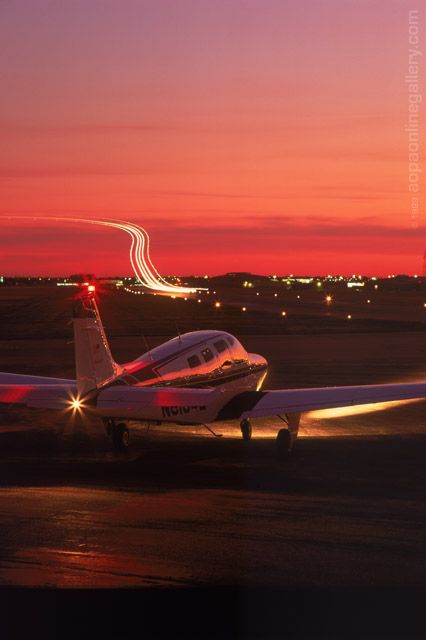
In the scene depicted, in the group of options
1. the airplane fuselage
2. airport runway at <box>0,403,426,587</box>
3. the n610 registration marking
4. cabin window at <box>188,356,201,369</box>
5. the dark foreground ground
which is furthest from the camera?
cabin window at <box>188,356,201,369</box>

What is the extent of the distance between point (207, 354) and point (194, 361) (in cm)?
62

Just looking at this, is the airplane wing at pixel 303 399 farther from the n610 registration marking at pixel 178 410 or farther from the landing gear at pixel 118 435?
the landing gear at pixel 118 435

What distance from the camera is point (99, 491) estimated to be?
14.5 metres

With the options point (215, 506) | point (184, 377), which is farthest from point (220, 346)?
point (215, 506)

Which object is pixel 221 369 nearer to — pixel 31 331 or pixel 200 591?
pixel 200 591

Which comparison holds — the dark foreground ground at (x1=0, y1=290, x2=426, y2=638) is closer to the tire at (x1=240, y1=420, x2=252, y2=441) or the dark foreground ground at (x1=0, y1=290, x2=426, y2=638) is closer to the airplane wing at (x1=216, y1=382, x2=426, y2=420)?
the tire at (x1=240, y1=420, x2=252, y2=441)

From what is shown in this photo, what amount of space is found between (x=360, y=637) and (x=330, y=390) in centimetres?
986

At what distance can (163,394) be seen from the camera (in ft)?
52.7

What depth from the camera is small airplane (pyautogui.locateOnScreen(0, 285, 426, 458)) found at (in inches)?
647

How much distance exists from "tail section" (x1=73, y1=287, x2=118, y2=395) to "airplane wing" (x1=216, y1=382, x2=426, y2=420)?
8.00ft

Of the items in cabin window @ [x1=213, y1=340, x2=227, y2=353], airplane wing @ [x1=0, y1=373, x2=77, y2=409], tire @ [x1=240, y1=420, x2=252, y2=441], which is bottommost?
tire @ [x1=240, y1=420, x2=252, y2=441]

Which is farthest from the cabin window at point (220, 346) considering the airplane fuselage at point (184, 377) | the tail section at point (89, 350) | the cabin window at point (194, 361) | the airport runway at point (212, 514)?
the tail section at point (89, 350)

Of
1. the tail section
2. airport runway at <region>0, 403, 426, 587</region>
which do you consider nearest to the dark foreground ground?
airport runway at <region>0, 403, 426, 587</region>

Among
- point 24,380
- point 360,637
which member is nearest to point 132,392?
point 24,380
